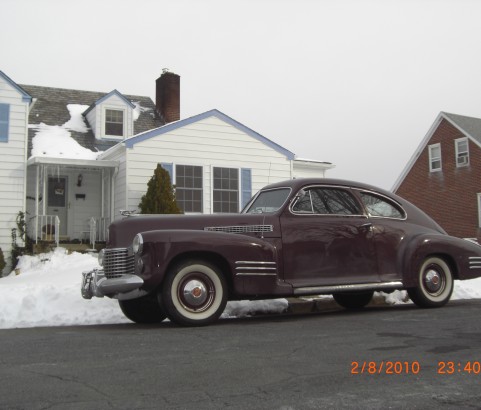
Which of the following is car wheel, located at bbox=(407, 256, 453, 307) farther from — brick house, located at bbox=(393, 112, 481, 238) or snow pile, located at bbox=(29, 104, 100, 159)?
brick house, located at bbox=(393, 112, 481, 238)

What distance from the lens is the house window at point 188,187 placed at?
60.2ft

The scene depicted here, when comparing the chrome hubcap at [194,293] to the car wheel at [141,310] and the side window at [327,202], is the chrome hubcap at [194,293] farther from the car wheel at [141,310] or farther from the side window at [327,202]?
the side window at [327,202]

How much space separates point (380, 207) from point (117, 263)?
3.96m

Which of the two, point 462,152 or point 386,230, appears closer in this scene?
point 386,230

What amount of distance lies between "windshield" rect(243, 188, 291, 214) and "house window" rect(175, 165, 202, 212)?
9735 mm

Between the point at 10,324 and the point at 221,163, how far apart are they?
39.2ft

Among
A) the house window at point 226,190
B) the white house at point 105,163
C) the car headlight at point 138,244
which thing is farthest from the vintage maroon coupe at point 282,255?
the house window at point 226,190

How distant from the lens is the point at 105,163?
18.0m

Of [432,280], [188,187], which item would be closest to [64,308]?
[432,280]

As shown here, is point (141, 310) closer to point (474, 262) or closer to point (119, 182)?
point (474, 262)

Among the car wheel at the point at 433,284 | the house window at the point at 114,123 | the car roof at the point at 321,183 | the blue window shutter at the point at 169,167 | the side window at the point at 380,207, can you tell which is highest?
the house window at the point at 114,123

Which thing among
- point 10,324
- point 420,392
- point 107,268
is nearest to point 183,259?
point 107,268

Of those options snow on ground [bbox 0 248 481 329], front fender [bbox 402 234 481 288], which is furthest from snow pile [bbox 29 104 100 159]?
front fender [bbox 402 234 481 288]

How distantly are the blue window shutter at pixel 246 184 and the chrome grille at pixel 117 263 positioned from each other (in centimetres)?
1189
